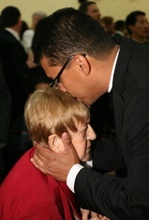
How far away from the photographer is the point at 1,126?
167cm

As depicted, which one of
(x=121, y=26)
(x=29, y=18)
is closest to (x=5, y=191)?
(x=121, y=26)

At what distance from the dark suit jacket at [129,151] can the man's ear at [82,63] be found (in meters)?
0.11

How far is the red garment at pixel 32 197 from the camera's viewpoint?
3.52 feet

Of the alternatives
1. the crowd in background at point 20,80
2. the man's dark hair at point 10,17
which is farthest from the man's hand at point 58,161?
the man's dark hair at point 10,17

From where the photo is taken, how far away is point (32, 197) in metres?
1.10

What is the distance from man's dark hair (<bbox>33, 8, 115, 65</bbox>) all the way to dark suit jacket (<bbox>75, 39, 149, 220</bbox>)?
0.10 meters

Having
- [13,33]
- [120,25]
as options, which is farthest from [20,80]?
[120,25]

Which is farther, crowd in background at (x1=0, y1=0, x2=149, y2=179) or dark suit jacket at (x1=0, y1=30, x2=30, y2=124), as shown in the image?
dark suit jacket at (x1=0, y1=30, x2=30, y2=124)

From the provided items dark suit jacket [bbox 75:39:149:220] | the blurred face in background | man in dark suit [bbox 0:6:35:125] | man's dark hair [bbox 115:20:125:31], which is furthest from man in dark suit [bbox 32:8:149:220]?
man's dark hair [bbox 115:20:125:31]

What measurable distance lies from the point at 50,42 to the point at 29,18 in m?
5.10

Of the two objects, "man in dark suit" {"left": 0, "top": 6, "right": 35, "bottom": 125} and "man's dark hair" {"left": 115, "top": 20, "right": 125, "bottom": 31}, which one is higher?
"man in dark suit" {"left": 0, "top": 6, "right": 35, "bottom": 125}

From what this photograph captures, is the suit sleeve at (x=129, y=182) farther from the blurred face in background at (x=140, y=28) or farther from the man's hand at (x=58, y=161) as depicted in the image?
the blurred face in background at (x=140, y=28)

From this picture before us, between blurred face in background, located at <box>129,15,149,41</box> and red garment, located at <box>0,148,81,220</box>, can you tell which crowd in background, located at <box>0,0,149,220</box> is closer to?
blurred face in background, located at <box>129,15,149,41</box>

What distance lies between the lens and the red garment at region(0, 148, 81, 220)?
107 cm
